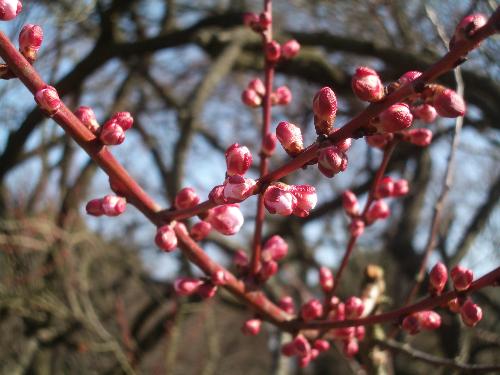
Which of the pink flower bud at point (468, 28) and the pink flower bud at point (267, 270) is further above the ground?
the pink flower bud at point (468, 28)

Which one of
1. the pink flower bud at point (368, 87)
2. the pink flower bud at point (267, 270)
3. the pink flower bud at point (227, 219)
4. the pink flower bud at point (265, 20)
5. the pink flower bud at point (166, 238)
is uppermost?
the pink flower bud at point (368, 87)

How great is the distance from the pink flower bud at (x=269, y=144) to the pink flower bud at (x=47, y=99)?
1.58 feet

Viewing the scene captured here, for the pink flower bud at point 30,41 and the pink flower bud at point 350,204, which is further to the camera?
the pink flower bud at point 350,204

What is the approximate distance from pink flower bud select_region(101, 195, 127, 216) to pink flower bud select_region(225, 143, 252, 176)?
254mm

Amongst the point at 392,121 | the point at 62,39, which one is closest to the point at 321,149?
the point at 392,121

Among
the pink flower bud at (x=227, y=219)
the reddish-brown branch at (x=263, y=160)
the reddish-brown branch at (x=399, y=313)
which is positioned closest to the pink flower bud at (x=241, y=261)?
the reddish-brown branch at (x=263, y=160)

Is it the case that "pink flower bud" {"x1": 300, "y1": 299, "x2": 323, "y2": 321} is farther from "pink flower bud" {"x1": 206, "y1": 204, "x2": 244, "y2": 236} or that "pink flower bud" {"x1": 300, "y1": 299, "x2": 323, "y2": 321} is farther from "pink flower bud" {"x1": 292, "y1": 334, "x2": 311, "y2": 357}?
"pink flower bud" {"x1": 206, "y1": 204, "x2": 244, "y2": 236}

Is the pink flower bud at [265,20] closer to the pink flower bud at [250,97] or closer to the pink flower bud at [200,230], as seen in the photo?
the pink flower bud at [250,97]

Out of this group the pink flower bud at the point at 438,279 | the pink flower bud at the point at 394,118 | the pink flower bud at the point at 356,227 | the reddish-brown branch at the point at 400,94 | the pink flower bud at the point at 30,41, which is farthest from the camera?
the pink flower bud at the point at 356,227

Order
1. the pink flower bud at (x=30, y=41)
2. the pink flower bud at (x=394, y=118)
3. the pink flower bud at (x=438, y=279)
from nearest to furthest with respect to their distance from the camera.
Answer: the pink flower bud at (x=394, y=118) < the pink flower bud at (x=30, y=41) < the pink flower bud at (x=438, y=279)

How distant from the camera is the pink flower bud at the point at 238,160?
2.18ft

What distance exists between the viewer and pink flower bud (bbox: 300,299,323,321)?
103 cm

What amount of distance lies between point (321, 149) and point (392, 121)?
3.8 inches

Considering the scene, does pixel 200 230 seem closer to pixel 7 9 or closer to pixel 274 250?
pixel 274 250
